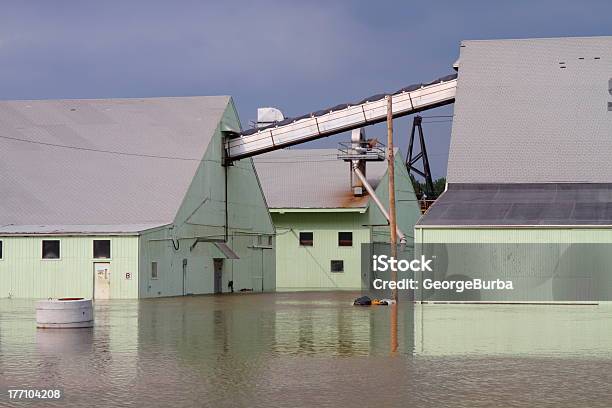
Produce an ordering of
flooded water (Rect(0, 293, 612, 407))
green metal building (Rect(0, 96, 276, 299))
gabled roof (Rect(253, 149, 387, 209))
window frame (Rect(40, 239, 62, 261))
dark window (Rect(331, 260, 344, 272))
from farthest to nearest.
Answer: gabled roof (Rect(253, 149, 387, 209))
dark window (Rect(331, 260, 344, 272))
window frame (Rect(40, 239, 62, 261))
green metal building (Rect(0, 96, 276, 299))
flooded water (Rect(0, 293, 612, 407))

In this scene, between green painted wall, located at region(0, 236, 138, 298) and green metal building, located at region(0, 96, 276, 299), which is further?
green metal building, located at region(0, 96, 276, 299)

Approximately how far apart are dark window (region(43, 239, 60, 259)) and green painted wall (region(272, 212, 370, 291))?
76.2 ft

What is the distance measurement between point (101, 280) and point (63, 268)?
1.89 meters

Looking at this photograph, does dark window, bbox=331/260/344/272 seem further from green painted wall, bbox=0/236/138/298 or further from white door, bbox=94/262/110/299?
white door, bbox=94/262/110/299

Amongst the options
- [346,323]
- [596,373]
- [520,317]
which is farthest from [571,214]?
[596,373]

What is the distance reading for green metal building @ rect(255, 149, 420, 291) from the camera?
217 feet

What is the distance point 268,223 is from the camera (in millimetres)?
63156

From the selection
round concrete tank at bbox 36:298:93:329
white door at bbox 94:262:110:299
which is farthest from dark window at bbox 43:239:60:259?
round concrete tank at bbox 36:298:93:329

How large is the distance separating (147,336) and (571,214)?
2172cm

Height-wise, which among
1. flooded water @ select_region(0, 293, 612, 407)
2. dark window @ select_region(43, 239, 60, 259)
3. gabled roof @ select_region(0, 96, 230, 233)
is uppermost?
gabled roof @ select_region(0, 96, 230, 233)

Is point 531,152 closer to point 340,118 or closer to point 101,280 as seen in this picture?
point 340,118

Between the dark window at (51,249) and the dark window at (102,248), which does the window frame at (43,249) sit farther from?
the dark window at (102,248)

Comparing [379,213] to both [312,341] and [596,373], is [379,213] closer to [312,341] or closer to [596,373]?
[312,341]

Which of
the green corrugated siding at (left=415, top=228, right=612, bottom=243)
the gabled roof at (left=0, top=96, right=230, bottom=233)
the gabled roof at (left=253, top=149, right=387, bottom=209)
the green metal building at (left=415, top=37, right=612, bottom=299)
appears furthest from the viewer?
Result: the gabled roof at (left=253, top=149, right=387, bottom=209)
